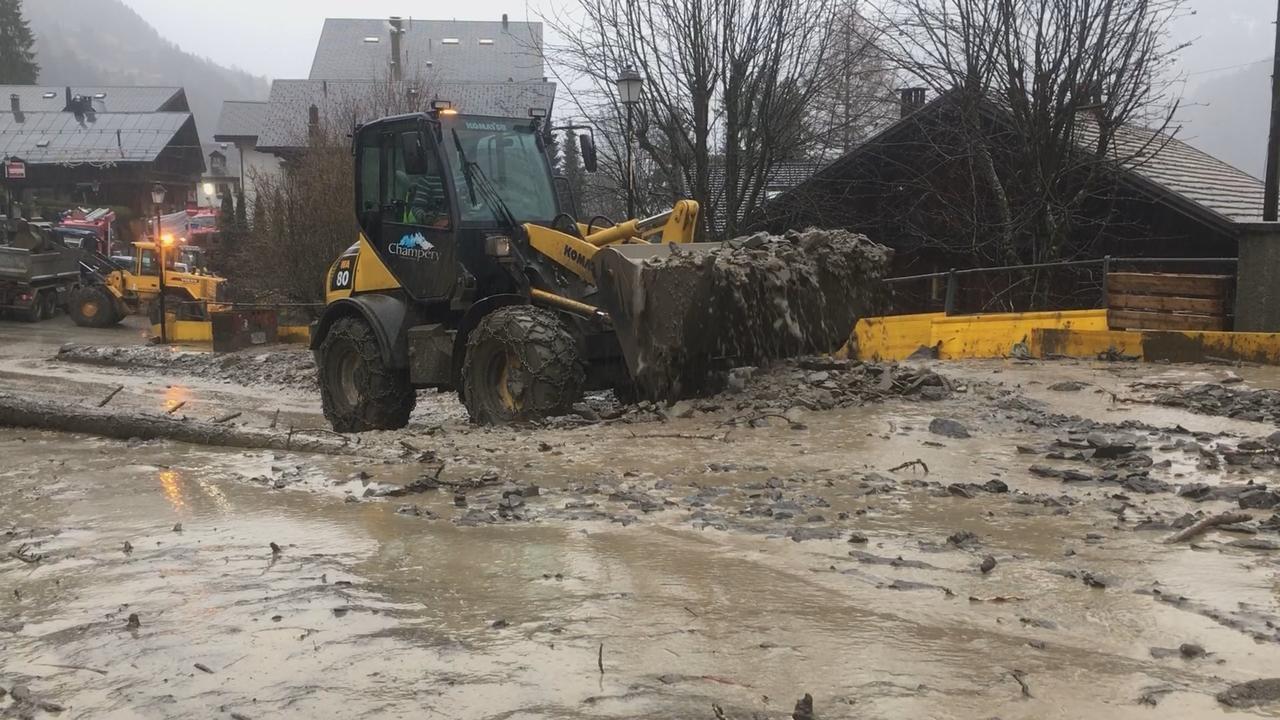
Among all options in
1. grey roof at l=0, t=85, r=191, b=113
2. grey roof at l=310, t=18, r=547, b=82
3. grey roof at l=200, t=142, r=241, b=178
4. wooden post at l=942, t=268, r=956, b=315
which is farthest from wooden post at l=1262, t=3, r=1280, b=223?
grey roof at l=200, t=142, r=241, b=178

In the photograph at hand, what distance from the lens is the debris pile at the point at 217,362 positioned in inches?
746

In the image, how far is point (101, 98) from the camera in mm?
60844

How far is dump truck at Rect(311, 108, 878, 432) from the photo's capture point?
8.29 metres

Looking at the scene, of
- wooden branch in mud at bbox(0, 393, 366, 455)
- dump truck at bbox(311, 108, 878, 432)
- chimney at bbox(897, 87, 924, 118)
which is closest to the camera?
wooden branch in mud at bbox(0, 393, 366, 455)

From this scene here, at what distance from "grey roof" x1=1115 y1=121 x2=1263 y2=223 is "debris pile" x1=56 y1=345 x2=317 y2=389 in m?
15.0

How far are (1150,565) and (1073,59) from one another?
15879 millimetres

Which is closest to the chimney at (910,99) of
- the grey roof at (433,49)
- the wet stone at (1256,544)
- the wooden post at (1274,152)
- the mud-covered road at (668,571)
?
the wooden post at (1274,152)

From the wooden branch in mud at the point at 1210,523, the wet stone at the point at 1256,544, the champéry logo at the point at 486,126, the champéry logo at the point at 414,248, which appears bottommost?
the wet stone at the point at 1256,544

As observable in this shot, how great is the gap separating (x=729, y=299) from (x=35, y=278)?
2796 centimetres

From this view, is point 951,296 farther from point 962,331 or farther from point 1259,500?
point 1259,500

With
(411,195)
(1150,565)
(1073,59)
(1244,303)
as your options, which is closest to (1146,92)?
(1073,59)

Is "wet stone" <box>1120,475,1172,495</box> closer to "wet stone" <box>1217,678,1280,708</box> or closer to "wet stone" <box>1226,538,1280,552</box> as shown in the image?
"wet stone" <box>1226,538,1280,552</box>

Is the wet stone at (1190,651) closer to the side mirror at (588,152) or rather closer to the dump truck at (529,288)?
the dump truck at (529,288)

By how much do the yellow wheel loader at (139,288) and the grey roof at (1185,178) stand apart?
22.3 m
